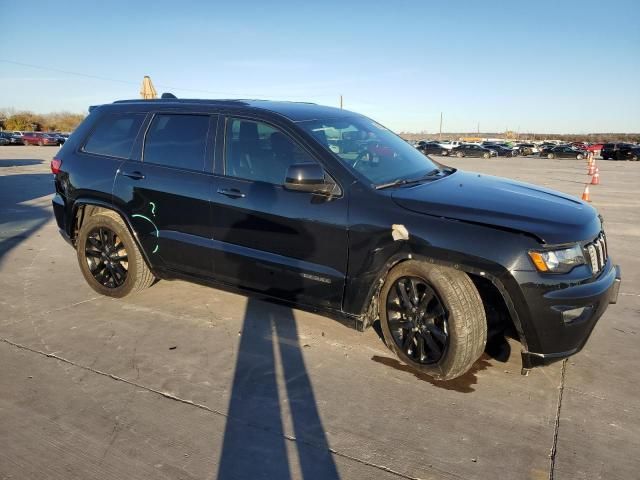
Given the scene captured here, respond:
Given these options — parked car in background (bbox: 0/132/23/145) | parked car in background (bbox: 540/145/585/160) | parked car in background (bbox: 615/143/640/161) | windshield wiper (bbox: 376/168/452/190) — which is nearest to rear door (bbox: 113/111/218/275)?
windshield wiper (bbox: 376/168/452/190)

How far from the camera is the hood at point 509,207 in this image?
2.91m

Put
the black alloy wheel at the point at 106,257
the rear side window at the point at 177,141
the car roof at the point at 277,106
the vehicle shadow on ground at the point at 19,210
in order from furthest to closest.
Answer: the vehicle shadow on ground at the point at 19,210, the black alloy wheel at the point at 106,257, the rear side window at the point at 177,141, the car roof at the point at 277,106

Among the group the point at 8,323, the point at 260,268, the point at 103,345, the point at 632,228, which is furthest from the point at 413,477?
the point at 632,228

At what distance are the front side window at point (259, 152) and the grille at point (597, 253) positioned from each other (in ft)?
6.30

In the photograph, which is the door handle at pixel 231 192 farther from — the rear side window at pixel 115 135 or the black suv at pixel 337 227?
the rear side window at pixel 115 135

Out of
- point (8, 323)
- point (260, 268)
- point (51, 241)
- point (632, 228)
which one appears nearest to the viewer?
point (260, 268)

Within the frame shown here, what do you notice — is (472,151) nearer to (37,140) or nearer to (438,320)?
(37,140)

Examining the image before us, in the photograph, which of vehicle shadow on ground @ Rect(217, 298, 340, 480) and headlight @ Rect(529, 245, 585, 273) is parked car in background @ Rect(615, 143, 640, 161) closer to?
headlight @ Rect(529, 245, 585, 273)

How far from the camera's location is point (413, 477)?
2373 mm

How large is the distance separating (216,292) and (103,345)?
4.56 ft

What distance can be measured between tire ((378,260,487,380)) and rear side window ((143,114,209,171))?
1899mm

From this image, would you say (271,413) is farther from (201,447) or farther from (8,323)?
(8,323)

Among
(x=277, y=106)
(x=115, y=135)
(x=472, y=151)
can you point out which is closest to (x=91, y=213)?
(x=115, y=135)

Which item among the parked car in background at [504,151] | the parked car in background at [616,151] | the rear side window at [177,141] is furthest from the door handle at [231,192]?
the parked car in background at [504,151]
